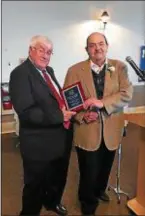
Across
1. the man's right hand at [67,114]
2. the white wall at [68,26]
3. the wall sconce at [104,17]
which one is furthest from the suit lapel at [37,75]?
the wall sconce at [104,17]

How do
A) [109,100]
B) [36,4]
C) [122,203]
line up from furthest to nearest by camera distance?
[36,4] → [122,203] → [109,100]

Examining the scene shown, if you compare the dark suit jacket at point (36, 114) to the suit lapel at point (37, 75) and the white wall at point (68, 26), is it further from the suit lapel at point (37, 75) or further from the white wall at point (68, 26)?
the white wall at point (68, 26)

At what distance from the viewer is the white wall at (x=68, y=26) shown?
194 centimetres

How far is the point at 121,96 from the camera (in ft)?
4.64

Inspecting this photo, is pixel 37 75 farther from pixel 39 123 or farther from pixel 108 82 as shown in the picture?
pixel 108 82

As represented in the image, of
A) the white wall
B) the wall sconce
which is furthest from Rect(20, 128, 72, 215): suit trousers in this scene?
the wall sconce

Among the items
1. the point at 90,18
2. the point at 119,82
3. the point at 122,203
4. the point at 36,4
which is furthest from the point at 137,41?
the point at 122,203

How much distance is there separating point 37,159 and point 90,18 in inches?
46.8

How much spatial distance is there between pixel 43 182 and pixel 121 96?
2.25ft

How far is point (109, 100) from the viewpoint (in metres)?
1.39

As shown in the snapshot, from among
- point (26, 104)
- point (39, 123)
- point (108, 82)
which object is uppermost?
point (108, 82)

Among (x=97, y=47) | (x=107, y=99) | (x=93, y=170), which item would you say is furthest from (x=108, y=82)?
(x=93, y=170)

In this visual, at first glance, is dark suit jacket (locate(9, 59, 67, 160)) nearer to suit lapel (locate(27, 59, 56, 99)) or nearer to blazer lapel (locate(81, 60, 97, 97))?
suit lapel (locate(27, 59, 56, 99))

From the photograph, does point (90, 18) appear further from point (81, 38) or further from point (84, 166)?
point (84, 166)
